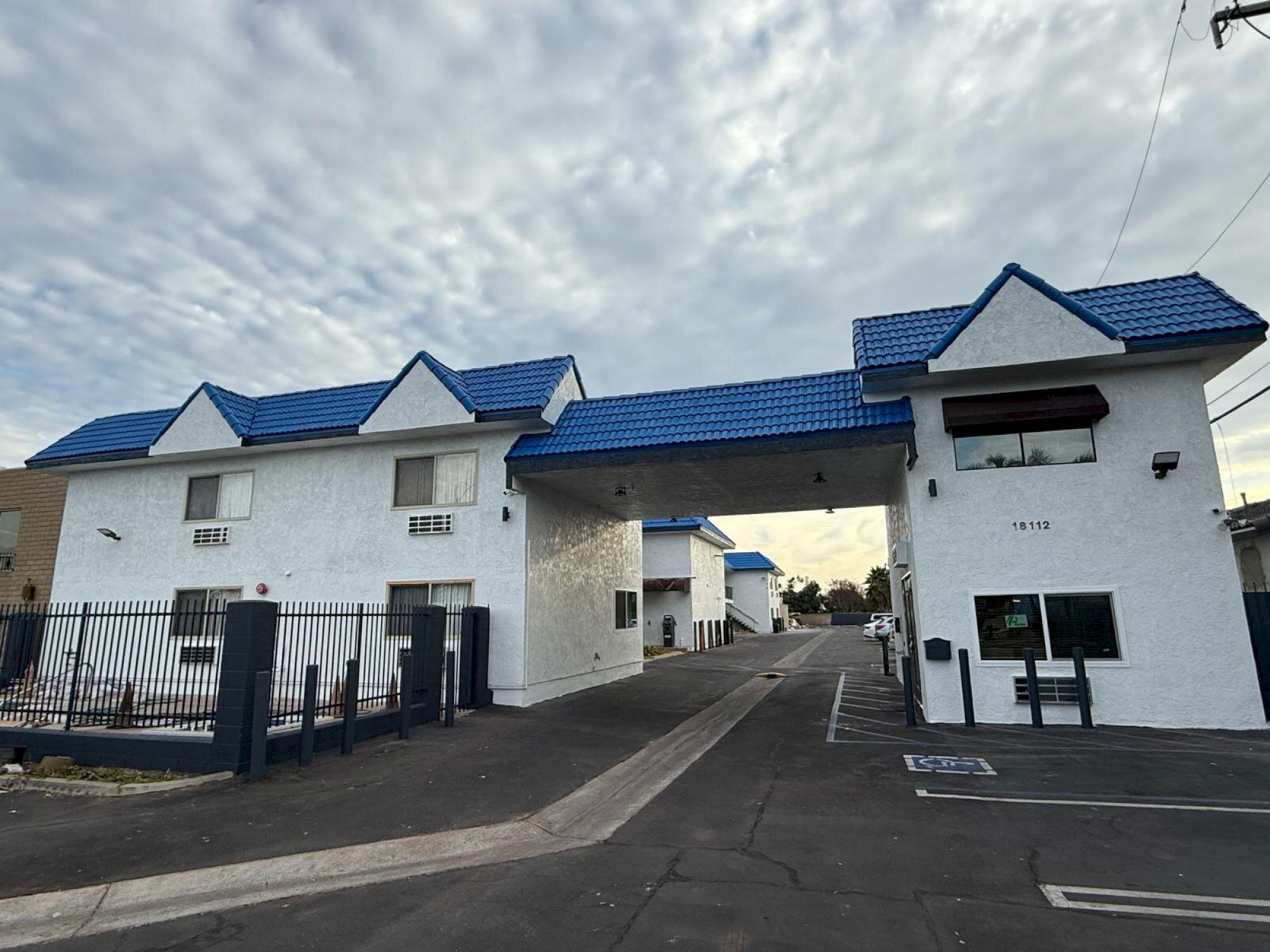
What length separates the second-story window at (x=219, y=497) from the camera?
16875mm

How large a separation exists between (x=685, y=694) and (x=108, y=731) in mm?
11680

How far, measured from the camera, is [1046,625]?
37.9ft

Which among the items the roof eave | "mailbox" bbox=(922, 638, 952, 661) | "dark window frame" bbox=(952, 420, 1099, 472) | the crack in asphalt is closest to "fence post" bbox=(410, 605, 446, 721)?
the crack in asphalt

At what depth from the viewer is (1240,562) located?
2292 cm

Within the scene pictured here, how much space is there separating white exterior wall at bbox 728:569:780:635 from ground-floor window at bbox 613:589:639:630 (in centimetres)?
3309

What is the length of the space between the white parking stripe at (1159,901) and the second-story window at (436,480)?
1214 centimetres

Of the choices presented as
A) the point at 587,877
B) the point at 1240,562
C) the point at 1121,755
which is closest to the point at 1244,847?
the point at 1121,755

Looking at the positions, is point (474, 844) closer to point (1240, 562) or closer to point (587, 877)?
point (587, 877)

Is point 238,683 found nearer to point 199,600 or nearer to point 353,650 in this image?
point 353,650

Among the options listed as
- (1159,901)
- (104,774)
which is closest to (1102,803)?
(1159,901)

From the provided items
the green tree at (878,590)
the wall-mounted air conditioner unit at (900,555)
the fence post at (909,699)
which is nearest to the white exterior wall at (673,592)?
the wall-mounted air conditioner unit at (900,555)

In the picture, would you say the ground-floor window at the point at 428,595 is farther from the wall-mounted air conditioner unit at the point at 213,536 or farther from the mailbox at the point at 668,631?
the mailbox at the point at 668,631

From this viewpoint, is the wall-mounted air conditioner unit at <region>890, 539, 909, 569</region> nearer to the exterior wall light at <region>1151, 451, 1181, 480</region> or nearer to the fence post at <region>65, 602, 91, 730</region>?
the exterior wall light at <region>1151, 451, 1181, 480</region>

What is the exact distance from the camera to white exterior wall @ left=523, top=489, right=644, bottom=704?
14812 millimetres
